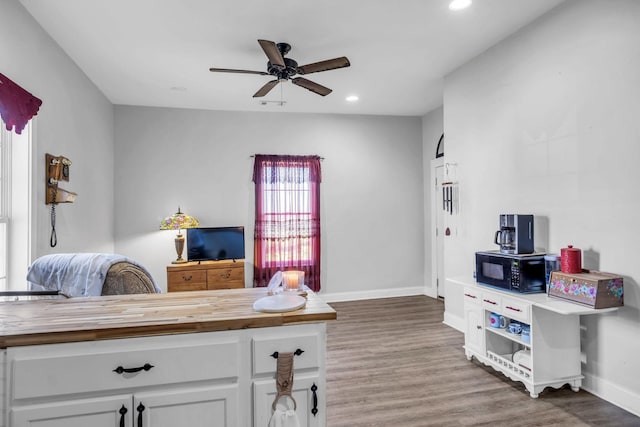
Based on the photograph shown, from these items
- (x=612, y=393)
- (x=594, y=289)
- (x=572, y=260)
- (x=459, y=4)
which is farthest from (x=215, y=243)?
(x=612, y=393)

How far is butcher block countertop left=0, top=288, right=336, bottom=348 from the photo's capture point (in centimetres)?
134

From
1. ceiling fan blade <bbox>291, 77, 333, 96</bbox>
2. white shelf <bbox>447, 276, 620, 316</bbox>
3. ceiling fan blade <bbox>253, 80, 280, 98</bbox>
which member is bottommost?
white shelf <bbox>447, 276, 620, 316</bbox>

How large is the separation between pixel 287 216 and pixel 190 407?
4030mm

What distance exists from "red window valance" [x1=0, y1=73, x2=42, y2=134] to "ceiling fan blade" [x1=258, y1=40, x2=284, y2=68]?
168 cm

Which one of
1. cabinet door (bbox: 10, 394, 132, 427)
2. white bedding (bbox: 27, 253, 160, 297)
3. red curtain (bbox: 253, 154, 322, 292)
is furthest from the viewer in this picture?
red curtain (bbox: 253, 154, 322, 292)

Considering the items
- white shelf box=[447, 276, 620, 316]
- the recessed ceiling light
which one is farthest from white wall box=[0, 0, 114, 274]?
white shelf box=[447, 276, 620, 316]

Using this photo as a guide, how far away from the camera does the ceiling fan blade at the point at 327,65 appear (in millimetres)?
2860

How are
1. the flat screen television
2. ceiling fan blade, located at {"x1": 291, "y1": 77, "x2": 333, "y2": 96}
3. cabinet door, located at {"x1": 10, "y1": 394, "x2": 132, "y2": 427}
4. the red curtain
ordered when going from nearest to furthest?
cabinet door, located at {"x1": 10, "y1": 394, "x2": 132, "y2": 427} < ceiling fan blade, located at {"x1": 291, "y1": 77, "x2": 333, "y2": 96} < the flat screen television < the red curtain

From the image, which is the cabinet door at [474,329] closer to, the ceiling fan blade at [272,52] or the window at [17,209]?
the ceiling fan blade at [272,52]

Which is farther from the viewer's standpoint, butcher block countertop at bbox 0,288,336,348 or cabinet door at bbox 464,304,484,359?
cabinet door at bbox 464,304,484,359

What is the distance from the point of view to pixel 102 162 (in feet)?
14.8

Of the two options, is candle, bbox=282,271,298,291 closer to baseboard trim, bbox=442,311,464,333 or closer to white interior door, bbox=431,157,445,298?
baseboard trim, bbox=442,311,464,333

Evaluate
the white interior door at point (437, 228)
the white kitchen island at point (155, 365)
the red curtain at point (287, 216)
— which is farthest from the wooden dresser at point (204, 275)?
the white kitchen island at point (155, 365)

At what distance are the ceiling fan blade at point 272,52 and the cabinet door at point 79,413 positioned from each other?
2.33 meters
